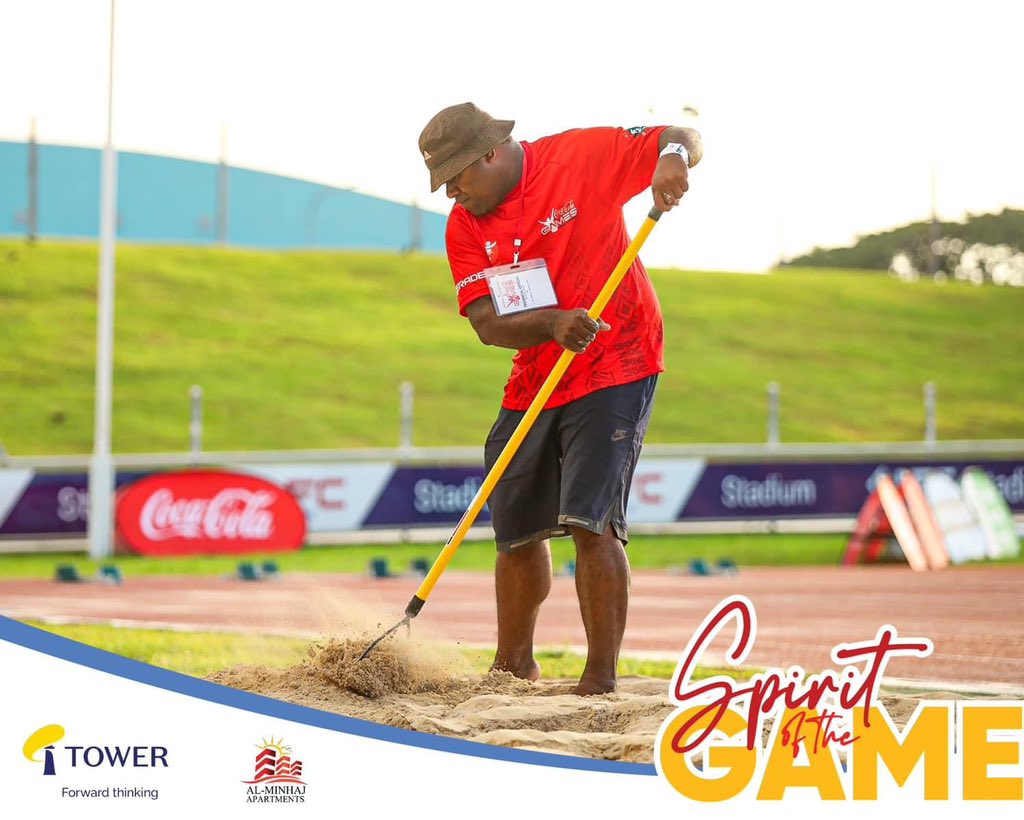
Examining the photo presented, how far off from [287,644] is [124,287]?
97.6ft

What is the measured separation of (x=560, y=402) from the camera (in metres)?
5.80

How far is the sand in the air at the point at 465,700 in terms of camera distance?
473cm

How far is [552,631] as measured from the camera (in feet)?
33.2

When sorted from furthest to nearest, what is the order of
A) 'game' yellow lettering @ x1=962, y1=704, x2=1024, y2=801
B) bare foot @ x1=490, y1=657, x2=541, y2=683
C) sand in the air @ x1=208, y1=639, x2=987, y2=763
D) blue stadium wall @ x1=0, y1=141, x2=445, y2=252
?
1. blue stadium wall @ x1=0, y1=141, x2=445, y2=252
2. bare foot @ x1=490, y1=657, x2=541, y2=683
3. sand in the air @ x1=208, y1=639, x2=987, y2=763
4. 'game' yellow lettering @ x1=962, y1=704, x2=1024, y2=801

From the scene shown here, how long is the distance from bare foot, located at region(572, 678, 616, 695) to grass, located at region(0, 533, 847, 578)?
10872 mm

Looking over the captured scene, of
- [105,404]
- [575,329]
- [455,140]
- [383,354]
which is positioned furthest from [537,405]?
[383,354]

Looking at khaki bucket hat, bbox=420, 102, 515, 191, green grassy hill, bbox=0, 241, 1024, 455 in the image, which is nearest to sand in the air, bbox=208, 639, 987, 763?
khaki bucket hat, bbox=420, 102, 515, 191

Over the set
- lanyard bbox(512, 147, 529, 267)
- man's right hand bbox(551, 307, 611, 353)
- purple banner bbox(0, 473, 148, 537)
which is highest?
lanyard bbox(512, 147, 529, 267)

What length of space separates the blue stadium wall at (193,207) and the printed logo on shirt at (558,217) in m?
29.7

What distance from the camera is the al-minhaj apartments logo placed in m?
4.35

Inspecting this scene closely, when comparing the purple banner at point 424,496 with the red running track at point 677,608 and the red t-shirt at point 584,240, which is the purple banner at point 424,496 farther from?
the red t-shirt at point 584,240

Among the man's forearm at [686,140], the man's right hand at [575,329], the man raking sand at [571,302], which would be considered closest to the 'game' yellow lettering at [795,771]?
the man raking sand at [571,302]

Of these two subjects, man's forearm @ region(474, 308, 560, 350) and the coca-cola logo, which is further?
the coca-cola logo

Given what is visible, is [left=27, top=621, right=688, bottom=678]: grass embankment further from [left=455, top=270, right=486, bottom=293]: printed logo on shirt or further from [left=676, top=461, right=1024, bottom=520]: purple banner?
[left=676, top=461, right=1024, bottom=520]: purple banner
